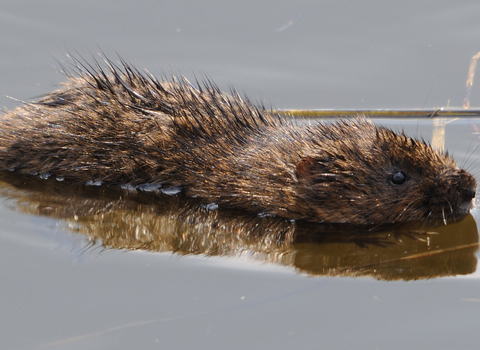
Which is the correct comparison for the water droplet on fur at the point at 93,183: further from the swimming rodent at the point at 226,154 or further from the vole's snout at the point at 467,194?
the vole's snout at the point at 467,194

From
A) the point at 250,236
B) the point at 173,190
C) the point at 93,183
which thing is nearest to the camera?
the point at 250,236

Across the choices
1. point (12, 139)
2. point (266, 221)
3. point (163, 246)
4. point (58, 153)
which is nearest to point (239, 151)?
point (266, 221)

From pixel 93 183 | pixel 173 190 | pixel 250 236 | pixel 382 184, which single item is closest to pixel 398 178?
pixel 382 184

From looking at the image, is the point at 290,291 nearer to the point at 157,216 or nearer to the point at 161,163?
the point at 157,216

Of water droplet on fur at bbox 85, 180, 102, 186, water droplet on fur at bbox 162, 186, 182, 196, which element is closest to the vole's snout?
water droplet on fur at bbox 162, 186, 182, 196

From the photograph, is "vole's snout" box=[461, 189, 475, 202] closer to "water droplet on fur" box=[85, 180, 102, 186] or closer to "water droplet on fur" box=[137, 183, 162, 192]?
"water droplet on fur" box=[137, 183, 162, 192]

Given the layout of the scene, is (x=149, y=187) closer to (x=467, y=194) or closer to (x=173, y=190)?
(x=173, y=190)
